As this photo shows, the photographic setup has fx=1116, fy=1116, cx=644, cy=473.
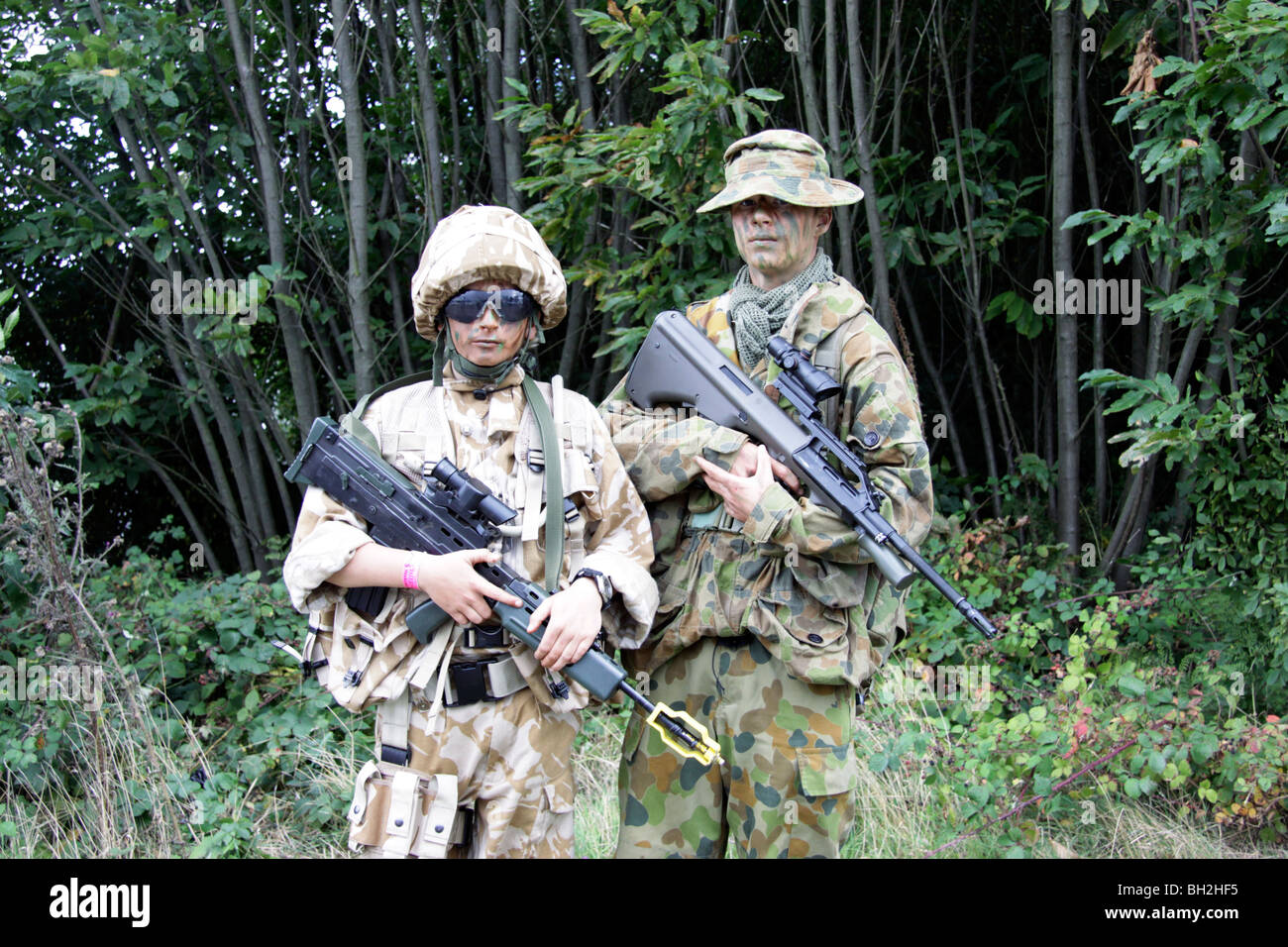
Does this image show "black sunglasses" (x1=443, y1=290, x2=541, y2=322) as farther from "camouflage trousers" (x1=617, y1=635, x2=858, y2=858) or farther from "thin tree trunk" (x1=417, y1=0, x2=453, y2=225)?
"thin tree trunk" (x1=417, y1=0, x2=453, y2=225)

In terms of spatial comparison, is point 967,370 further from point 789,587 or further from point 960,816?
point 789,587

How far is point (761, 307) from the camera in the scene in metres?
2.82

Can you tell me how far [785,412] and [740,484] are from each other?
0.76ft

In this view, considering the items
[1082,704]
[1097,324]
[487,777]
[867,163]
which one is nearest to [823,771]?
[487,777]

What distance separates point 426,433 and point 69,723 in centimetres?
249

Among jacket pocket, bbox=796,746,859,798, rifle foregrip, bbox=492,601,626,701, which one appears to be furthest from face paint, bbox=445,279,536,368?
jacket pocket, bbox=796,746,859,798

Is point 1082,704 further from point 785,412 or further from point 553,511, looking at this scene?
point 553,511

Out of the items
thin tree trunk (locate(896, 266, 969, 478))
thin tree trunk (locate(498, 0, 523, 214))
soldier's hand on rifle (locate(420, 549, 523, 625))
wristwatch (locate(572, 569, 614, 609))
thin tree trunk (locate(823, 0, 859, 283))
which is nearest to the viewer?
soldier's hand on rifle (locate(420, 549, 523, 625))

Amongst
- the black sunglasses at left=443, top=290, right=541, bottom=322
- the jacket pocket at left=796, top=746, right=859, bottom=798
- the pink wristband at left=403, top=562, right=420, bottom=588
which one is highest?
the black sunglasses at left=443, top=290, right=541, bottom=322

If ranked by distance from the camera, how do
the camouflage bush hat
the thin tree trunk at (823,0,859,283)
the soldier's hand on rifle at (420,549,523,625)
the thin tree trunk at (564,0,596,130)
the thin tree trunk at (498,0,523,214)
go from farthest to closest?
the thin tree trunk at (564,0,596,130), the thin tree trunk at (498,0,523,214), the thin tree trunk at (823,0,859,283), the camouflage bush hat, the soldier's hand on rifle at (420,549,523,625)

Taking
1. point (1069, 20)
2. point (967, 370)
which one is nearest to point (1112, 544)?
point (967, 370)

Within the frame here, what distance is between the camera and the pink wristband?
2.40 m

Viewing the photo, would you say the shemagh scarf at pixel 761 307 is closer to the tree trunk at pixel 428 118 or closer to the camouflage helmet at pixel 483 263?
the camouflage helmet at pixel 483 263

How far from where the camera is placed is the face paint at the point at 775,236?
109 inches
